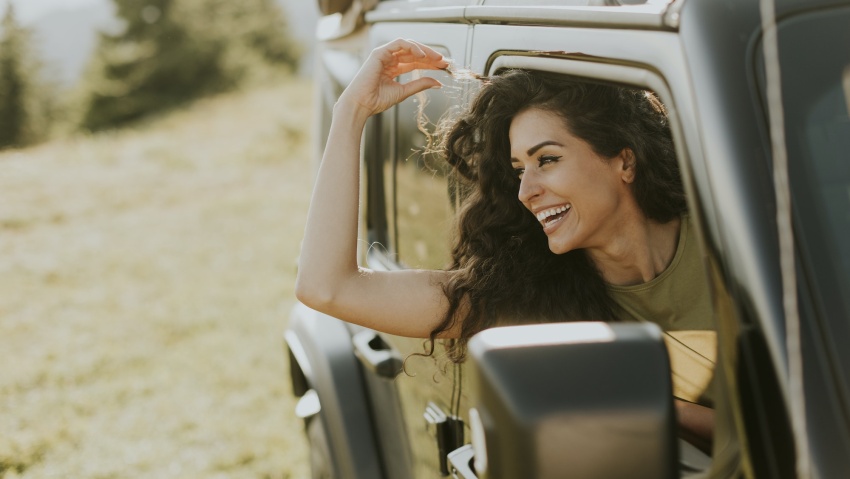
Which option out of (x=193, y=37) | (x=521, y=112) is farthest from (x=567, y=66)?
(x=193, y=37)

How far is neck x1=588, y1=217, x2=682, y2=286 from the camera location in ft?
6.20

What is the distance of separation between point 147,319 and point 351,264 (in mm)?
5409

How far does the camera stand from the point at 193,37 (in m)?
34.1

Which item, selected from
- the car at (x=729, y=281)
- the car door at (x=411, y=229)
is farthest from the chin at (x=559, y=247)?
the car at (x=729, y=281)

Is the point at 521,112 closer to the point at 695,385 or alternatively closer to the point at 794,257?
the point at 695,385

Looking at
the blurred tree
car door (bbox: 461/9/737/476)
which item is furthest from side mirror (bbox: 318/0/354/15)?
the blurred tree

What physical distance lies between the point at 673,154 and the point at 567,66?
60 cm

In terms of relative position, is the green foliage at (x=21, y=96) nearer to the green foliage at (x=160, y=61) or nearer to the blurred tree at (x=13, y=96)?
the blurred tree at (x=13, y=96)

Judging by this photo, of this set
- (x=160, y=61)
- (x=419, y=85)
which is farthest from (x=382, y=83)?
(x=160, y=61)

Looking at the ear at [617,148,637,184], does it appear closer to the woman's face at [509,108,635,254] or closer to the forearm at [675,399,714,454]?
the woman's face at [509,108,635,254]

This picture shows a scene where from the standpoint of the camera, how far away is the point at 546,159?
1.86 m

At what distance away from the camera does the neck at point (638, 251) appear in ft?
6.20

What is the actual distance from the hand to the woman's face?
0.96ft

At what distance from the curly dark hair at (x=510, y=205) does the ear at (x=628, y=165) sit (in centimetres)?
1
